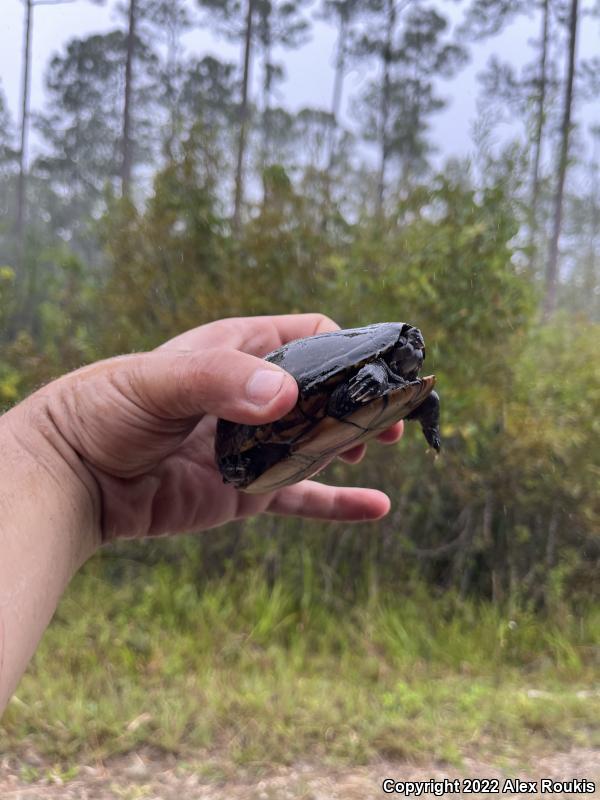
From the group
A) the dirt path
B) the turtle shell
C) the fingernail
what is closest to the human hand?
the fingernail

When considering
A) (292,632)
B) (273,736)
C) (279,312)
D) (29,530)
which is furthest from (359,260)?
(29,530)

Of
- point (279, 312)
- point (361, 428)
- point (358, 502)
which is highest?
point (279, 312)

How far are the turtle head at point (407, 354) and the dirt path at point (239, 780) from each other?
161 centimetres

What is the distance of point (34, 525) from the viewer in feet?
4.25

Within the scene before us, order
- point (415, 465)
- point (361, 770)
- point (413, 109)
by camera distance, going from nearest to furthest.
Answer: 1. point (361, 770)
2. point (415, 465)
3. point (413, 109)

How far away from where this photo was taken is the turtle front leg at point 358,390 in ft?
4.50

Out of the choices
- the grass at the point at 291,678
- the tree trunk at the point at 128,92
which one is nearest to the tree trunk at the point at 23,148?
the tree trunk at the point at 128,92

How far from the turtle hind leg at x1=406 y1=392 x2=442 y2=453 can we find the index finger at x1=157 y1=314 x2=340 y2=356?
14.1 inches

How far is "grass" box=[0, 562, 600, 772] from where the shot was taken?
2.55 meters

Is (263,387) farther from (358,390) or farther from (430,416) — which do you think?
(430,416)

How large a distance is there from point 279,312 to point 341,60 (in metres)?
7.68

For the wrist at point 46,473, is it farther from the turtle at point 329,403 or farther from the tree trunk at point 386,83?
the tree trunk at point 386,83

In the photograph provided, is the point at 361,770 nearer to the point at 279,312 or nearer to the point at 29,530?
the point at 29,530

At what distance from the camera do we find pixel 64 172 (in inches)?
524
